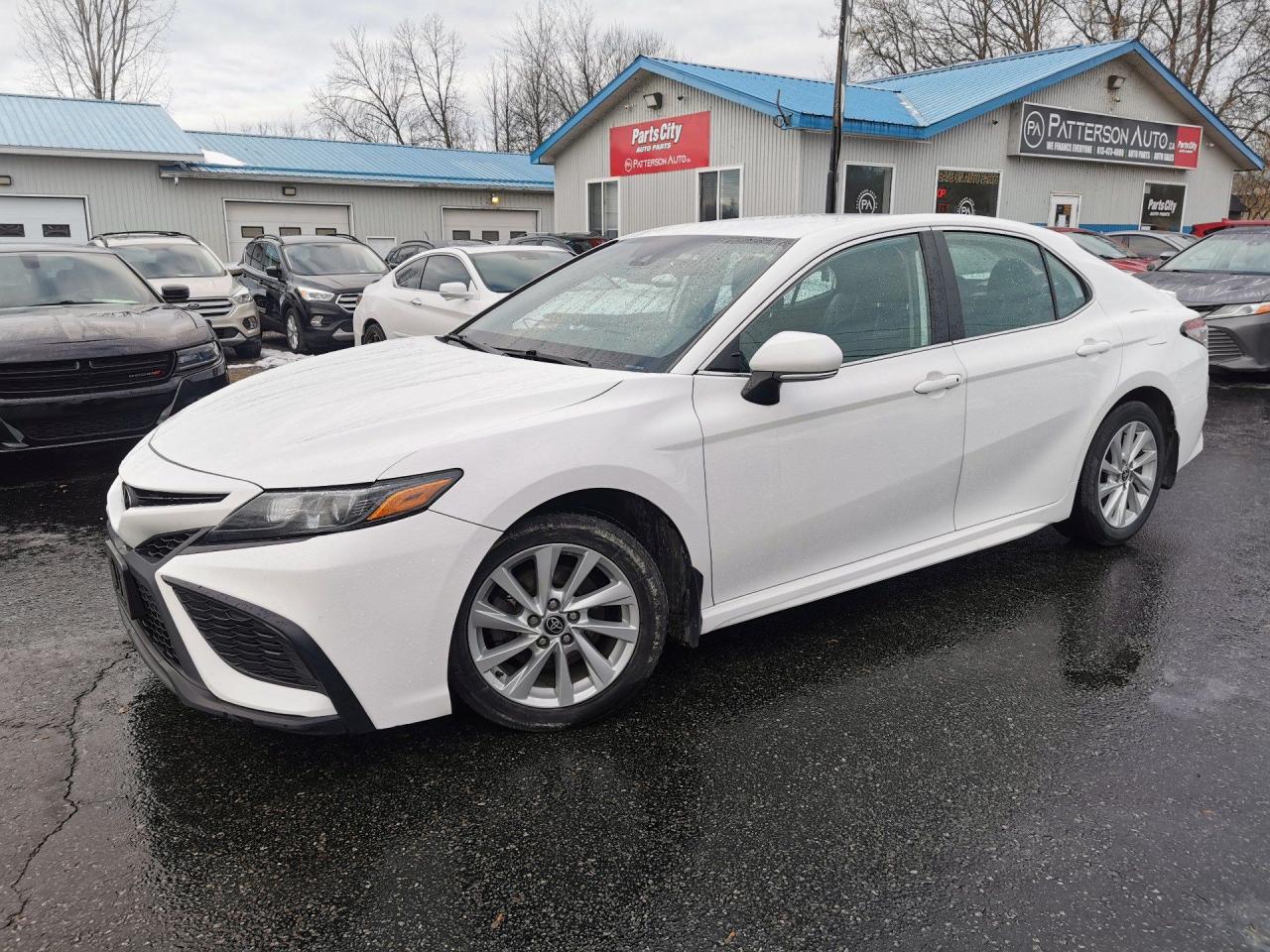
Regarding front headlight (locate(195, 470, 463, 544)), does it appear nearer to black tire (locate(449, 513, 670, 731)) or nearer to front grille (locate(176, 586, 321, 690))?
front grille (locate(176, 586, 321, 690))

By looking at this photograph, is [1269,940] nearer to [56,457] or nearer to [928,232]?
[928,232]

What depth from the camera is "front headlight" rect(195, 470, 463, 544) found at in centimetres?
268

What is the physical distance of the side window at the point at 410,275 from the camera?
1046cm

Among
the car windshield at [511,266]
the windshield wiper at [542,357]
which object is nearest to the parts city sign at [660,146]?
the car windshield at [511,266]

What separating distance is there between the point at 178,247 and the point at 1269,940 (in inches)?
536

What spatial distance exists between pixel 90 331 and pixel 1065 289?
221 inches

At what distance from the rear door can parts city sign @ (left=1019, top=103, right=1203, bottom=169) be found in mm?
18812

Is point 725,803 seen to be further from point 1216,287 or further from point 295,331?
point 295,331

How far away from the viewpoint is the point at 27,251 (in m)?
7.49

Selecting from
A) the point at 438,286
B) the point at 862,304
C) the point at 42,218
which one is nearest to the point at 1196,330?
the point at 862,304

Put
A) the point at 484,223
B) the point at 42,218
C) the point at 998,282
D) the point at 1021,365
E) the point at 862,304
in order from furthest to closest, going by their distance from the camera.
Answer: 1. the point at 484,223
2. the point at 42,218
3. the point at 998,282
4. the point at 1021,365
5. the point at 862,304

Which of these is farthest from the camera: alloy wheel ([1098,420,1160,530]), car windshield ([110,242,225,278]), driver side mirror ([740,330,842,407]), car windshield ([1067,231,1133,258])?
car windshield ([1067,231,1133,258])

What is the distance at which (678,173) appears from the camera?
21.0 metres

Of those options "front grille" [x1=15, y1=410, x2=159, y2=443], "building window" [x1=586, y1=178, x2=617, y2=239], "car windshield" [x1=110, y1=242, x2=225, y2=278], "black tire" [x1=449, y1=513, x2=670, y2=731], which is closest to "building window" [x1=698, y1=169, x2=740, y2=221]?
"building window" [x1=586, y1=178, x2=617, y2=239]
